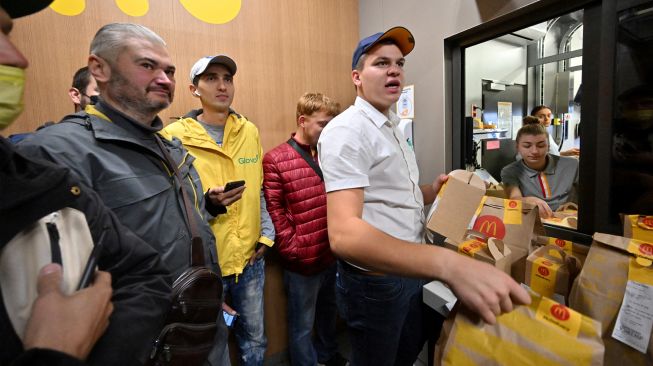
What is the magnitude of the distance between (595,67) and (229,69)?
170cm

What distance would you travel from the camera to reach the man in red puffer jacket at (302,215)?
1830 millimetres

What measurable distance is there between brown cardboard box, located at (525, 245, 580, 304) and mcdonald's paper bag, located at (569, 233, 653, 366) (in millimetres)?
74

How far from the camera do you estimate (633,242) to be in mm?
863

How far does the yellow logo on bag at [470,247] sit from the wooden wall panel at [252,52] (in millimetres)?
1393

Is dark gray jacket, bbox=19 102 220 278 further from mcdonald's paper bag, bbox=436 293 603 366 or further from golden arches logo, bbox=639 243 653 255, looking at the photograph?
golden arches logo, bbox=639 243 653 255

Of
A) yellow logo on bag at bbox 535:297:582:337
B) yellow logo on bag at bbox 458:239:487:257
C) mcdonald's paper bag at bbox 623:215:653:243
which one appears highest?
mcdonald's paper bag at bbox 623:215:653:243

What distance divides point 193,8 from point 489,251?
1.97m

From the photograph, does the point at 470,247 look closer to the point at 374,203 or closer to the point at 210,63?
the point at 374,203

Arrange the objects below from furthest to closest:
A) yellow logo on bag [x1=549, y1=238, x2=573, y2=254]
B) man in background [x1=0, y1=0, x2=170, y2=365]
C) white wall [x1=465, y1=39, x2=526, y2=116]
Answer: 1. white wall [x1=465, y1=39, x2=526, y2=116]
2. yellow logo on bag [x1=549, y1=238, x2=573, y2=254]
3. man in background [x1=0, y1=0, x2=170, y2=365]

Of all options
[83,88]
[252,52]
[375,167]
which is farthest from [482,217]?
[83,88]

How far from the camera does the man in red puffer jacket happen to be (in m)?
1.83

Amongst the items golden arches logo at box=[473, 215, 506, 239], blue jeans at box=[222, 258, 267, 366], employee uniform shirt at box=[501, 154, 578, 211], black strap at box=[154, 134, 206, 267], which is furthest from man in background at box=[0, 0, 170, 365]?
employee uniform shirt at box=[501, 154, 578, 211]

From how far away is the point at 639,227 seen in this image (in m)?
0.93

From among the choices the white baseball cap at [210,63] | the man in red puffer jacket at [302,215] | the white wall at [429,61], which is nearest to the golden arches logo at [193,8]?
the white baseball cap at [210,63]
